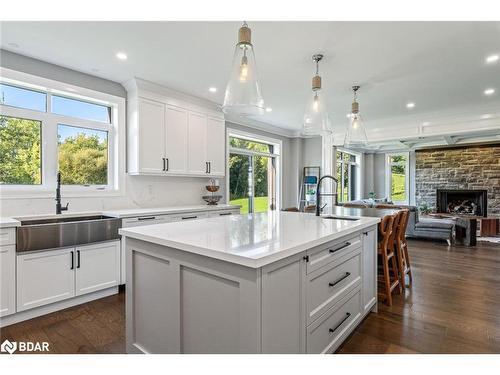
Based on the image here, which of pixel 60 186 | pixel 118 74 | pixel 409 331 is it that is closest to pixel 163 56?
pixel 118 74

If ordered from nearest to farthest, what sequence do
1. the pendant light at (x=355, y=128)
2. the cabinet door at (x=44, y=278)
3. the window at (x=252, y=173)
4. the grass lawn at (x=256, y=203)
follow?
the cabinet door at (x=44, y=278)
the pendant light at (x=355, y=128)
the window at (x=252, y=173)
the grass lawn at (x=256, y=203)

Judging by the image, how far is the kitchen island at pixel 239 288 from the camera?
1267 millimetres

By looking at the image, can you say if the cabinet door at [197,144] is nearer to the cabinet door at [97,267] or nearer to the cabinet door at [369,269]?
the cabinet door at [97,267]

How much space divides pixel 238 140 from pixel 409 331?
14.8 feet

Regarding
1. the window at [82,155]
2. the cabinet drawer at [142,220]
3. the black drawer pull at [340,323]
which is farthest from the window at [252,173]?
the black drawer pull at [340,323]

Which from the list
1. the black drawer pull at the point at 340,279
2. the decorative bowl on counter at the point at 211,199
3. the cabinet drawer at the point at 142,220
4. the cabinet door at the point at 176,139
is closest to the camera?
the black drawer pull at the point at 340,279

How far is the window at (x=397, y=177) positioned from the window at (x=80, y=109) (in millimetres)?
9632

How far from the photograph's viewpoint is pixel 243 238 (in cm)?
159

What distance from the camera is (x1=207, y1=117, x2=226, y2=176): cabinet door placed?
472cm

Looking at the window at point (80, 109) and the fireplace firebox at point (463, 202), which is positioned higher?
the window at point (80, 109)

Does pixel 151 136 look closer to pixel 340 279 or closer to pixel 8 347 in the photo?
pixel 8 347

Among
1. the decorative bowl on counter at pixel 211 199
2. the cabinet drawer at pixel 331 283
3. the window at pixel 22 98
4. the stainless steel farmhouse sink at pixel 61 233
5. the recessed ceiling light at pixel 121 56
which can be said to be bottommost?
the cabinet drawer at pixel 331 283

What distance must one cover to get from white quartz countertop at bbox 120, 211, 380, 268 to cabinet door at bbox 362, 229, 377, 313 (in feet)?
0.96
